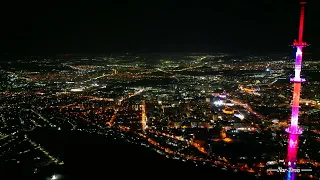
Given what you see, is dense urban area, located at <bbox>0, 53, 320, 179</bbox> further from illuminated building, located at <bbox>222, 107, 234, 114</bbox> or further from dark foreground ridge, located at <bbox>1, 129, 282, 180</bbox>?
dark foreground ridge, located at <bbox>1, 129, 282, 180</bbox>

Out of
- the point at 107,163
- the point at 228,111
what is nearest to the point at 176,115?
the point at 228,111

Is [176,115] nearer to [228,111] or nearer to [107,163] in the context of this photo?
[228,111]

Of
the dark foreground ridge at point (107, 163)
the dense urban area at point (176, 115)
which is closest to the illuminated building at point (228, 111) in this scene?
the dense urban area at point (176, 115)

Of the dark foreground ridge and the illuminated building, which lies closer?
the dark foreground ridge

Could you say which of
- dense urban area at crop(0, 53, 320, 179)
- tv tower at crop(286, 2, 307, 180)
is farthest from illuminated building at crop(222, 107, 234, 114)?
tv tower at crop(286, 2, 307, 180)

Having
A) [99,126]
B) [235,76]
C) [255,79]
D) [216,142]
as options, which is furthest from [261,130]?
[235,76]
